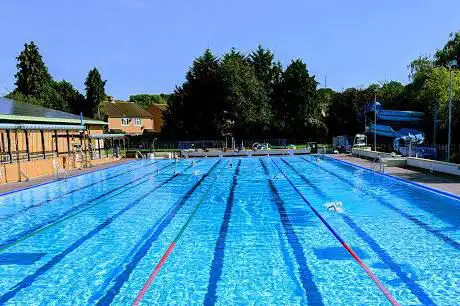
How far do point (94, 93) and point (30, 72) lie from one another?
280 inches

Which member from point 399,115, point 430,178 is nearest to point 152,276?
point 430,178

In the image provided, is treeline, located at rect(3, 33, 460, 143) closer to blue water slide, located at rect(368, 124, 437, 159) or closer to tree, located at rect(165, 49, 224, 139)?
tree, located at rect(165, 49, 224, 139)

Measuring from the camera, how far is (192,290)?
604cm

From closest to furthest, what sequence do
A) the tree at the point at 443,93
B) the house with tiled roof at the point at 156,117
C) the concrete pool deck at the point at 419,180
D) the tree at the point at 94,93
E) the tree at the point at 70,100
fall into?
the concrete pool deck at the point at 419,180
the tree at the point at 443,93
the tree at the point at 94,93
the tree at the point at 70,100
the house with tiled roof at the point at 156,117

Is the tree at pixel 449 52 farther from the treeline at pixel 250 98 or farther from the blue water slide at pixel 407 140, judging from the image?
the blue water slide at pixel 407 140

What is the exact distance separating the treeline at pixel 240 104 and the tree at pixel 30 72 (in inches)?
608

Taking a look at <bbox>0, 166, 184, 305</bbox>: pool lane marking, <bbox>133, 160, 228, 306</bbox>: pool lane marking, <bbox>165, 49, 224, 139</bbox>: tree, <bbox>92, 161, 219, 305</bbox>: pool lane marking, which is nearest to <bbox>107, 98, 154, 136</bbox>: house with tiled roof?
<bbox>165, 49, 224, 139</bbox>: tree

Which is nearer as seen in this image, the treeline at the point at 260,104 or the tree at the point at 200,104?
the treeline at the point at 260,104

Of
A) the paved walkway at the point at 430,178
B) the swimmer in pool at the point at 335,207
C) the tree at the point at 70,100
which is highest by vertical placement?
the tree at the point at 70,100

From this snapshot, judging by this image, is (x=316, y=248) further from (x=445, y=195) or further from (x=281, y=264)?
(x=445, y=195)

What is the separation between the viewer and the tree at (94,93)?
48125 millimetres

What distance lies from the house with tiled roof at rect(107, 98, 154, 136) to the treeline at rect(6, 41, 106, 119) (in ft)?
13.7

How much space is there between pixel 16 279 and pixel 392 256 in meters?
6.41

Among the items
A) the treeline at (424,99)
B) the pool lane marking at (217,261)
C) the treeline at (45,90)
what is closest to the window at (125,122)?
the treeline at (45,90)
